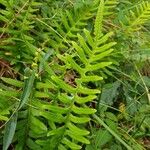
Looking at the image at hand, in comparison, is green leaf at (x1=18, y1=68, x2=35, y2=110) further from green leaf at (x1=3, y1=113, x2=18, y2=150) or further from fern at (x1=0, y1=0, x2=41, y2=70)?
fern at (x1=0, y1=0, x2=41, y2=70)

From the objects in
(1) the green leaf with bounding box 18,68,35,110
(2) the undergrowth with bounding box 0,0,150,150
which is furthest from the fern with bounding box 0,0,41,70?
(1) the green leaf with bounding box 18,68,35,110

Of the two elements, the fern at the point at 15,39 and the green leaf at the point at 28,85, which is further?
the fern at the point at 15,39

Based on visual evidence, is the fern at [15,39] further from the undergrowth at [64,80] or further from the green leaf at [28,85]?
the green leaf at [28,85]

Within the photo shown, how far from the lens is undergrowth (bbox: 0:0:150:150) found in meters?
0.91

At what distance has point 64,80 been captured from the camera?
1.24 m

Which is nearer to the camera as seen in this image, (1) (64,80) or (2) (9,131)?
(2) (9,131)

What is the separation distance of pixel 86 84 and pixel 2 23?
1.09 ft

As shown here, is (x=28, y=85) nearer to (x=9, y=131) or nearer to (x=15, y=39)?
(x=9, y=131)

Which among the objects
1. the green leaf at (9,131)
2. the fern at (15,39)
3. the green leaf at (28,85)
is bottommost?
the green leaf at (9,131)

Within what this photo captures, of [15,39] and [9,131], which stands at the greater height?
[15,39]

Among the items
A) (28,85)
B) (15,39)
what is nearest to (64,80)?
(15,39)

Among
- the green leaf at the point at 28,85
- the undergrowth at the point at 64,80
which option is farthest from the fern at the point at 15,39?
the green leaf at the point at 28,85

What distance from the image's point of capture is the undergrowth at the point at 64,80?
2.99ft

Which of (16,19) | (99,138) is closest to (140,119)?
(99,138)
